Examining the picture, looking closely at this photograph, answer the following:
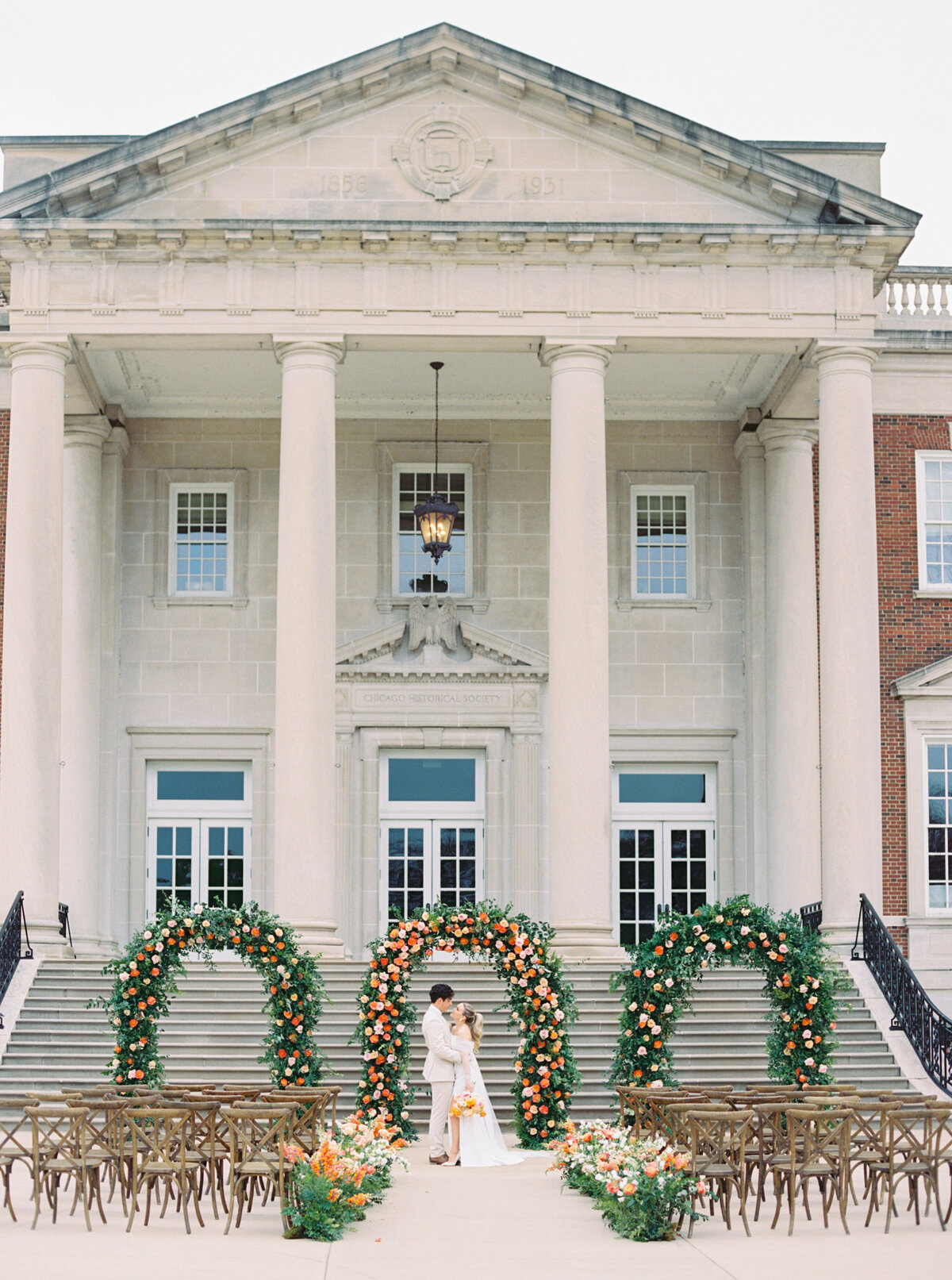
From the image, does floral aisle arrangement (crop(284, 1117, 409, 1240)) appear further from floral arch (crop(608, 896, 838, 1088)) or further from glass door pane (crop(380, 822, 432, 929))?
glass door pane (crop(380, 822, 432, 929))

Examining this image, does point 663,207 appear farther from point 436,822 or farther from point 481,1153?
point 481,1153

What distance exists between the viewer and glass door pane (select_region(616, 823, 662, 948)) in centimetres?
3080

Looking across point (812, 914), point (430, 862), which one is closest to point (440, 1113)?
point (812, 914)

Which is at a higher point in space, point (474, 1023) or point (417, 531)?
point (417, 531)

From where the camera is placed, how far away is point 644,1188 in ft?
45.9

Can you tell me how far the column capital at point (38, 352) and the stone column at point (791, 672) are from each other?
11.2 m

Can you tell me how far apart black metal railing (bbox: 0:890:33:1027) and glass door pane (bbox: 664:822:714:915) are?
35.1ft

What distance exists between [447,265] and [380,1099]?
40.1 feet

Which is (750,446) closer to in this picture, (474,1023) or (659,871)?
(659,871)

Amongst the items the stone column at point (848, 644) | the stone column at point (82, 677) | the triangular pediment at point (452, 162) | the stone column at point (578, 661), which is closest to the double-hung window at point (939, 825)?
the stone column at point (848, 644)

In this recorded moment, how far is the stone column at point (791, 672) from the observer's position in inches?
1162

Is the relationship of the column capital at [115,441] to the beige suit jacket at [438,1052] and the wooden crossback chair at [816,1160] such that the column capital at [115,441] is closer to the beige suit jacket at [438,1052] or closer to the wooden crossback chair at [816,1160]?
the beige suit jacket at [438,1052]

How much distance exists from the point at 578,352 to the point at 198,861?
33.7 feet

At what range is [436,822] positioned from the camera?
100ft
